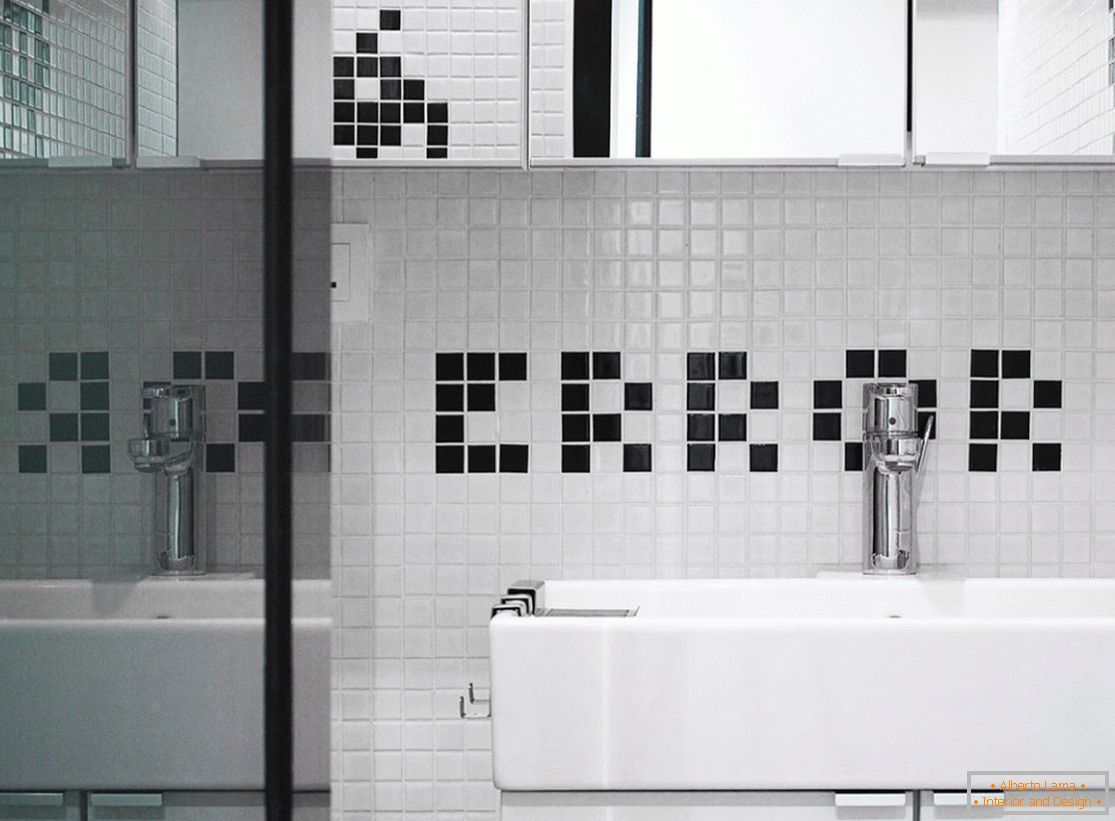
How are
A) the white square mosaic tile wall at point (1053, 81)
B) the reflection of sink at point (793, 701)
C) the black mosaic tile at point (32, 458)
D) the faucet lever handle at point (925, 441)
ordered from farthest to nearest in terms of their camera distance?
the faucet lever handle at point (925, 441) < the white square mosaic tile wall at point (1053, 81) < the reflection of sink at point (793, 701) < the black mosaic tile at point (32, 458)

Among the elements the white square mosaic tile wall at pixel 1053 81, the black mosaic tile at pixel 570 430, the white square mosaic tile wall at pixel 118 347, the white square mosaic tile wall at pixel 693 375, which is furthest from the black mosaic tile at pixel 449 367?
the white square mosaic tile wall at pixel 118 347

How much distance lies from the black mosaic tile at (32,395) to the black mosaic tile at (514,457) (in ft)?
4.25

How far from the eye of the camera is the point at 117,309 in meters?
0.14

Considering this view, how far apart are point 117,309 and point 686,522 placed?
1308mm

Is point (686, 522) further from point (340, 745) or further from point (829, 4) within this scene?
point (829, 4)

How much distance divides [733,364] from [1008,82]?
0.43 m

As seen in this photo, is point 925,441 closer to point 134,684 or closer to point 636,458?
point 636,458

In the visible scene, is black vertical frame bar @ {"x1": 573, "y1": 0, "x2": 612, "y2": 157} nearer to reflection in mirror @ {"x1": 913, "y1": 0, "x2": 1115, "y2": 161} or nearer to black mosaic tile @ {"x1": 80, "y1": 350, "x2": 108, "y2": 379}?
reflection in mirror @ {"x1": 913, "y1": 0, "x2": 1115, "y2": 161}

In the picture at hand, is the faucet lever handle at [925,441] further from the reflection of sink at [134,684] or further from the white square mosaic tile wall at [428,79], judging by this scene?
the reflection of sink at [134,684]

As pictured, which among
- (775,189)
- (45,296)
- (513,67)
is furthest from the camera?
(775,189)

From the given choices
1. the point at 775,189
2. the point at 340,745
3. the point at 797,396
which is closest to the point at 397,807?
the point at 340,745

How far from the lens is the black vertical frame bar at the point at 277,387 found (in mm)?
169

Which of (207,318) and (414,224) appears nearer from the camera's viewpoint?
(207,318)

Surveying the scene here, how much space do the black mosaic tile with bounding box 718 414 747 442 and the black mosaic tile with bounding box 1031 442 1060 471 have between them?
0.36 metres
